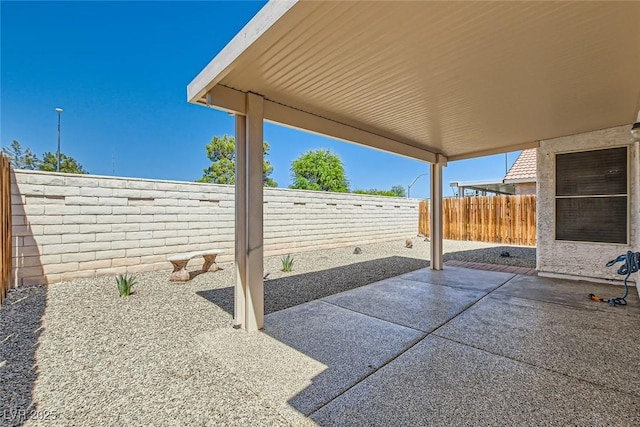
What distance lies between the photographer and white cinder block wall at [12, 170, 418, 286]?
4637 mm

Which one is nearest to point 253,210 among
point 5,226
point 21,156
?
point 5,226

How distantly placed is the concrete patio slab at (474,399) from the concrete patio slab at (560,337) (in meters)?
0.22

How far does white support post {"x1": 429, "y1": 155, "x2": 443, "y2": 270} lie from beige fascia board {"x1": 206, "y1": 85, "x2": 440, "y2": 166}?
94 cm

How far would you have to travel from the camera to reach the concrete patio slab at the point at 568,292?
3683 millimetres

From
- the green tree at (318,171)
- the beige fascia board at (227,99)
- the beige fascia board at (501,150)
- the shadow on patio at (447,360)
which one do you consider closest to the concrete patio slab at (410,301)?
the shadow on patio at (447,360)

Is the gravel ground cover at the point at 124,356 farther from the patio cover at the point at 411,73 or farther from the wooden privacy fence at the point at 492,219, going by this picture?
the wooden privacy fence at the point at 492,219

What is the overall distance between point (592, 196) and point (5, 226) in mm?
9627

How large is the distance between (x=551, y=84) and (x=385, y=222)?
9.35 m

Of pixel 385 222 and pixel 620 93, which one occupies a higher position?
pixel 620 93

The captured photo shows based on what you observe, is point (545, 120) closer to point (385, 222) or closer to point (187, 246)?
point (187, 246)

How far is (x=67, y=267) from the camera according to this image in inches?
195

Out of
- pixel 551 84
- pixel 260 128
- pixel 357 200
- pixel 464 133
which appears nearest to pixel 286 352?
pixel 260 128

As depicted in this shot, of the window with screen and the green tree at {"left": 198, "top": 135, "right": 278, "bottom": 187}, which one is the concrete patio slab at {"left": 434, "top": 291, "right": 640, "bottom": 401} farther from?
the green tree at {"left": 198, "top": 135, "right": 278, "bottom": 187}

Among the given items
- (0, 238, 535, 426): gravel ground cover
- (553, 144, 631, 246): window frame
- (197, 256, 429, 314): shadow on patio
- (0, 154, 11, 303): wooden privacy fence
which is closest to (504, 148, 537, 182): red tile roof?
(553, 144, 631, 246): window frame
